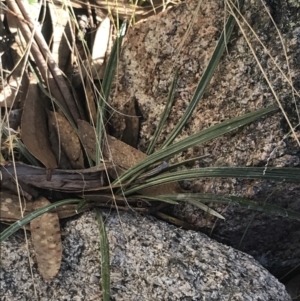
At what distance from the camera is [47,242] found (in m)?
0.91

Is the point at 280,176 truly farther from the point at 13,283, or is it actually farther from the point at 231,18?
the point at 13,283

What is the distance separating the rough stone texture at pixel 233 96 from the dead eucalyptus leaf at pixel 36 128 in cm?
16

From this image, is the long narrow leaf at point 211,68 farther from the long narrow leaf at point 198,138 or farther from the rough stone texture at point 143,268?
the rough stone texture at point 143,268

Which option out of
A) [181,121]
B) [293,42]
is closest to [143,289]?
[181,121]

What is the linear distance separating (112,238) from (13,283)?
0.20 metres

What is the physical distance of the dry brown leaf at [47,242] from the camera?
88cm

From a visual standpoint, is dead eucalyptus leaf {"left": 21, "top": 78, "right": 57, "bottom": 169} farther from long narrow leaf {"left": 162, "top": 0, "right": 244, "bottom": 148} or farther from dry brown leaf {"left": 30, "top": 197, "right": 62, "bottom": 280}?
long narrow leaf {"left": 162, "top": 0, "right": 244, "bottom": 148}

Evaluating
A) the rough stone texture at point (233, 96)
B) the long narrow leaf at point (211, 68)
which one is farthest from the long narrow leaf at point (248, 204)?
the long narrow leaf at point (211, 68)

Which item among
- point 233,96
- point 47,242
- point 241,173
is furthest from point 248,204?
point 47,242

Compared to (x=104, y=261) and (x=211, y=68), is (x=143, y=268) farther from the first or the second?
(x=211, y=68)

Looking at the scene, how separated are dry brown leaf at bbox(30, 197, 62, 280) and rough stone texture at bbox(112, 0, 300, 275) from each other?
0.79ft

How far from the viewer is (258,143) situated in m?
0.88

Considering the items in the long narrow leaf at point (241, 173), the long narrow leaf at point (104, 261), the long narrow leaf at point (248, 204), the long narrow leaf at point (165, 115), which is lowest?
the long narrow leaf at point (104, 261)

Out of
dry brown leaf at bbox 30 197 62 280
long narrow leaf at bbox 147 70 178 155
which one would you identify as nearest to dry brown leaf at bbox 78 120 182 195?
long narrow leaf at bbox 147 70 178 155
